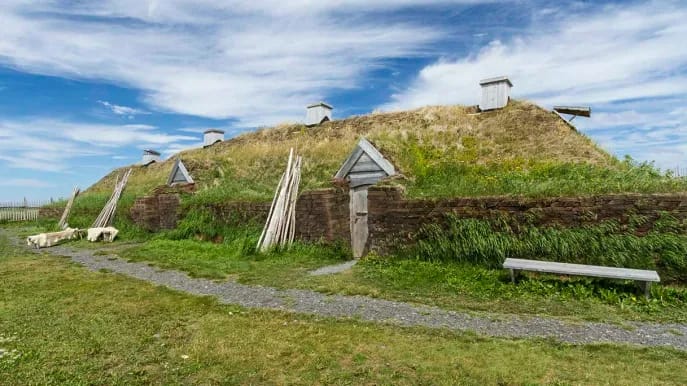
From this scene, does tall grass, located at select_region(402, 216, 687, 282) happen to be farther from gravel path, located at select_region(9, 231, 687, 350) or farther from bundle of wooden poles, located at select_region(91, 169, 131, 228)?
bundle of wooden poles, located at select_region(91, 169, 131, 228)

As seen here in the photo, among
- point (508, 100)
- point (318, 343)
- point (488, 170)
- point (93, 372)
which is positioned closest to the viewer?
point (93, 372)

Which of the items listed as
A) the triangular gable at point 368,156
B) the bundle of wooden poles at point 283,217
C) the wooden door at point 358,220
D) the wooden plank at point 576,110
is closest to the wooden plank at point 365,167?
the triangular gable at point 368,156

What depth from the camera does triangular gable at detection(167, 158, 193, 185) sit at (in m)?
17.3

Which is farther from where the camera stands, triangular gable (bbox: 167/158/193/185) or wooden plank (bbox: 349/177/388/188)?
triangular gable (bbox: 167/158/193/185)

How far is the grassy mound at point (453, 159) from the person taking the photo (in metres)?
9.69

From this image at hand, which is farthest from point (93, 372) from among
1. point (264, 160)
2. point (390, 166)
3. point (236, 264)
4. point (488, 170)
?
point (264, 160)

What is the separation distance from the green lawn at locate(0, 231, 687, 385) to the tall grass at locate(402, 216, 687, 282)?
2.99 metres

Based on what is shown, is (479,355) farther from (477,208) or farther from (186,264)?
(186,264)

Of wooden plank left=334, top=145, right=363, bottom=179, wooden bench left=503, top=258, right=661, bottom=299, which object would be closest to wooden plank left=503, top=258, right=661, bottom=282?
wooden bench left=503, top=258, right=661, bottom=299

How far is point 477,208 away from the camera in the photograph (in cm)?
851

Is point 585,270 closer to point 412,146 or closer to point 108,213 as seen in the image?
point 412,146

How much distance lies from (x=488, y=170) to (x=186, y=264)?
9.35 m

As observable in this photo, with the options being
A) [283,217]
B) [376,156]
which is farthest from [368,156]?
[283,217]

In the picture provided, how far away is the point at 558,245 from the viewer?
24.7ft
